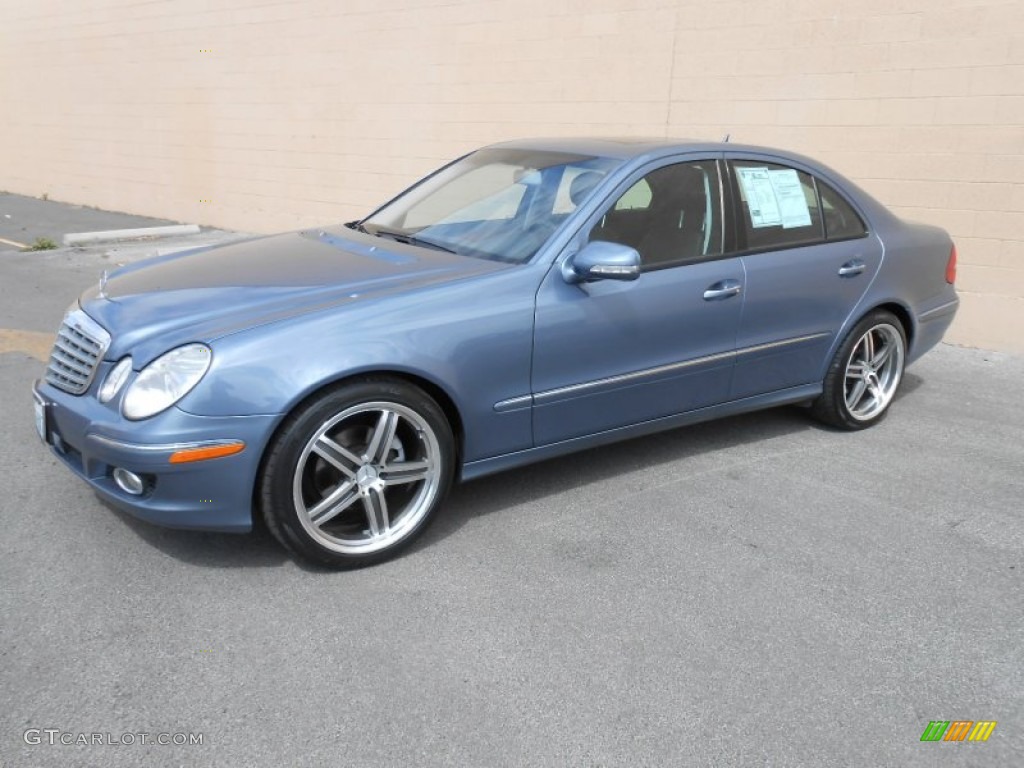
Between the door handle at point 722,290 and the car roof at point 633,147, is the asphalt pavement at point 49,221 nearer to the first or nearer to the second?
the car roof at point 633,147

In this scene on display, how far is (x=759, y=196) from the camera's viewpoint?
454 cm

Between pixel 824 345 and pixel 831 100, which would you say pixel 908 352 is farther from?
pixel 831 100

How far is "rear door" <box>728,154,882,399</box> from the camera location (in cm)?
441

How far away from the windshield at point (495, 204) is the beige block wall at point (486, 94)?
12.2ft

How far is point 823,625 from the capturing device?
318cm

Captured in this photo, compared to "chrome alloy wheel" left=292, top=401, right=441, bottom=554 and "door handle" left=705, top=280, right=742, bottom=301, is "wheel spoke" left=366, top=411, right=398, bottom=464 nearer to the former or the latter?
"chrome alloy wheel" left=292, top=401, right=441, bottom=554

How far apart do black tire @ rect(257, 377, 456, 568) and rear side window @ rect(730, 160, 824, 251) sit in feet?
6.18

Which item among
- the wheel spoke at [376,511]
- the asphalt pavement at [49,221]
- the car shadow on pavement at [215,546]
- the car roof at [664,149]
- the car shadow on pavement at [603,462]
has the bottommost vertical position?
the asphalt pavement at [49,221]

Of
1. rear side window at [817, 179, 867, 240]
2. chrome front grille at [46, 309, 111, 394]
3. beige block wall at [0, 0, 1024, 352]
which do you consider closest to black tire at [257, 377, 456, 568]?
chrome front grille at [46, 309, 111, 394]

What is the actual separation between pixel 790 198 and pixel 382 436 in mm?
2515

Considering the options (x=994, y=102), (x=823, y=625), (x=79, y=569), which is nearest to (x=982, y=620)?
(x=823, y=625)

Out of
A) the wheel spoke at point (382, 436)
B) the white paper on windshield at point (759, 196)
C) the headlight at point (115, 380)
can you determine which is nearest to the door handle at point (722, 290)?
the white paper on windshield at point (759, 196)

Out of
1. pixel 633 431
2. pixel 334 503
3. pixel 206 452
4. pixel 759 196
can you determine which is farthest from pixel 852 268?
pixel 206 452

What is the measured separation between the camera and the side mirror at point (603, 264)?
3.67 m
